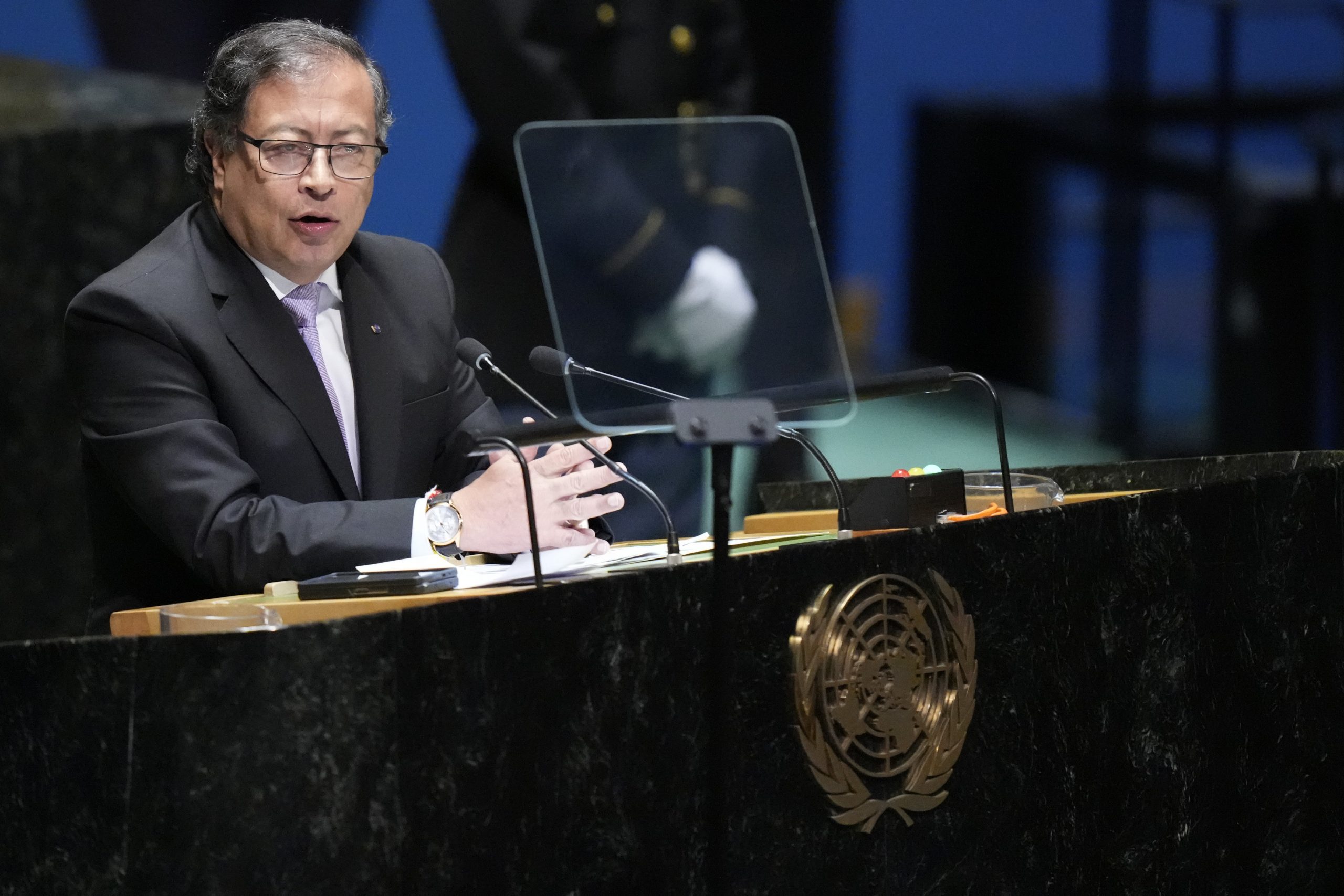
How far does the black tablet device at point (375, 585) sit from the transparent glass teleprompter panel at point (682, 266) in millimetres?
255

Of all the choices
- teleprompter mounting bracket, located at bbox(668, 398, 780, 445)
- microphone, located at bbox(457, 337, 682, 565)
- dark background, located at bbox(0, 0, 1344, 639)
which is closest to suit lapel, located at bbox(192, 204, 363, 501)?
microphone, located at bbox(457, 337, 682, 565)

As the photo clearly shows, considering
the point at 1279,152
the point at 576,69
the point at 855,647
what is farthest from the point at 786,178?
the point at 1279,152

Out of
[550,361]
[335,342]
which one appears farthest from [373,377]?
[550,361]

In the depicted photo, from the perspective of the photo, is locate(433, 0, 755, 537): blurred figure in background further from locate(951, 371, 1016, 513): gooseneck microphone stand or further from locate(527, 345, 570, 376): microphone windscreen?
locate(527, 345, 570, 376): microphone windscreen

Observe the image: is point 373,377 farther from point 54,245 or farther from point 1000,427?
point 54,245

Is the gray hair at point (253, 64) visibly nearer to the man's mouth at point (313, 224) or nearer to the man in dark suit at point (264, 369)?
the man in dark suit at point (264, 369)

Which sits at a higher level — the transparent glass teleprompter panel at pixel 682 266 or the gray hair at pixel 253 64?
the gray hair at pixel 253 64

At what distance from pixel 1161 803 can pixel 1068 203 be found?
9.95ft

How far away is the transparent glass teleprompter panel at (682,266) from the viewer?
1758 mm

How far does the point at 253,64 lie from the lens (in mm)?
2434

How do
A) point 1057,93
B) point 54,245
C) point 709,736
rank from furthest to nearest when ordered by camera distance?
point 1057,93
point 54,245
point 709,736

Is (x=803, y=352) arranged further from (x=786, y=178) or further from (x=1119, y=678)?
(x=1119, y=678)

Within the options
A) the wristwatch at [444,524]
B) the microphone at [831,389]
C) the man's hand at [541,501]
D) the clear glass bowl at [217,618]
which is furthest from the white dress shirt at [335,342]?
the clear glass bowl at [217,618]

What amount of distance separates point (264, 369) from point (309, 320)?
184 millimetres
